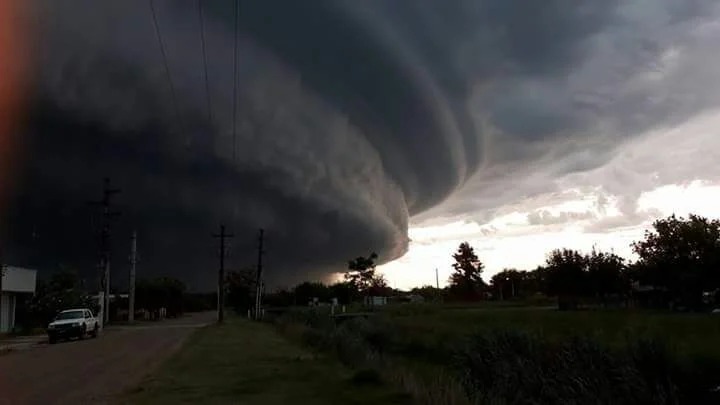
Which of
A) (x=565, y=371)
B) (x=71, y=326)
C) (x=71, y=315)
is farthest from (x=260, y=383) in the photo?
(x=71, y=315)

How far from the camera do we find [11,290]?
192 feet

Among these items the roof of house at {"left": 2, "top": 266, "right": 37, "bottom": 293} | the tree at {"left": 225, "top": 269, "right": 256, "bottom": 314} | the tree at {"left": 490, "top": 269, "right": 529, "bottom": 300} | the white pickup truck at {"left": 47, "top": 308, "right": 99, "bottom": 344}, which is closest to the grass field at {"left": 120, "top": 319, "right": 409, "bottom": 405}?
the white pickup truck at {"left": 47, "top": 308, "right": 99, "bottom": 344}

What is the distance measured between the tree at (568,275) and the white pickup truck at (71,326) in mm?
68832

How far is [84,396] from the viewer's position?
650 inches

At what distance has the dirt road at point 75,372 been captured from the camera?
16.7m

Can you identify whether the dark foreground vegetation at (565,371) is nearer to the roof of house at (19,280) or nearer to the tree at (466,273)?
the roof of house at (19,280)

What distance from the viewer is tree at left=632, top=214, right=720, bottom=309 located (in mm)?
77312

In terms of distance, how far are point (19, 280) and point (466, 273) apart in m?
114

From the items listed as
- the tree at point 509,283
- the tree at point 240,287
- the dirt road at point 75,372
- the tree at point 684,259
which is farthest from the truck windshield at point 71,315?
the tree at point 509,283

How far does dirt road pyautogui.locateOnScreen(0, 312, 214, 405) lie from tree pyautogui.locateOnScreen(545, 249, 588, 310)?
245 ft

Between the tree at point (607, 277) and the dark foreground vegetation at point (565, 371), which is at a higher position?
the tree at point (607, 277)

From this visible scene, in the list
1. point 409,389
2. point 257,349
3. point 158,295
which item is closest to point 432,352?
point 257,349

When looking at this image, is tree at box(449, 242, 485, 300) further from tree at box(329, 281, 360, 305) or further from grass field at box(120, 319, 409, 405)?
grass field at box(120, 319, 409, 405)

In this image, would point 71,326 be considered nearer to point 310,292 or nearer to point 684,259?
point 684,259
